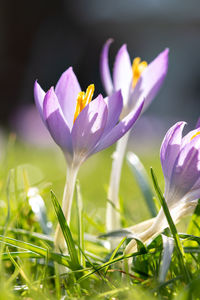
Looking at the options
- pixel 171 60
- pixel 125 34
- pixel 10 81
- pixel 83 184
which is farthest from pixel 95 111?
pixel 171 60

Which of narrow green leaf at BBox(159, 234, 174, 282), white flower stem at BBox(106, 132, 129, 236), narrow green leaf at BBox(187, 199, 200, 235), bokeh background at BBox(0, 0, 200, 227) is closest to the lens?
narrow green leaf at BBox(159, 234, 174, 282)

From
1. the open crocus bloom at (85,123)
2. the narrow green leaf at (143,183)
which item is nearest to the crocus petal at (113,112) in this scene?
the open crocus bloom at (85,123)

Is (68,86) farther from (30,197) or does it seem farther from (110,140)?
(30,197)

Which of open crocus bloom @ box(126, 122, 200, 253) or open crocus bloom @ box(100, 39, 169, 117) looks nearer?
open crocus bloom @ box(126, 122, 200, 253)

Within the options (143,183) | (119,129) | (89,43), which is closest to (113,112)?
(119,129)

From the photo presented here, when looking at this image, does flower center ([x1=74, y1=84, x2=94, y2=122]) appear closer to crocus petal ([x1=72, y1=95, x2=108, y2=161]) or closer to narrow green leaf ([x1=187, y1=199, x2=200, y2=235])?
crocus petal ([x1=72, y1=95, x2=108, y2=161])

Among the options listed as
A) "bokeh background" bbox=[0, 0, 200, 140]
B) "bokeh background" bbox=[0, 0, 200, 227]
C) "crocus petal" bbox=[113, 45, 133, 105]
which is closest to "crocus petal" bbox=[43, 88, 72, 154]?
"crocus petal" bbox=[113, 45, 133, 105]

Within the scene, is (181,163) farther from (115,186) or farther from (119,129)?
(115,186)
